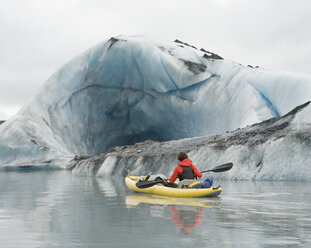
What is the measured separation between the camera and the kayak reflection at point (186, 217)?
4695mm

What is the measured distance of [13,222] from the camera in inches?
209

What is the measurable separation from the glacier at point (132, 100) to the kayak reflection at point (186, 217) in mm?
17936

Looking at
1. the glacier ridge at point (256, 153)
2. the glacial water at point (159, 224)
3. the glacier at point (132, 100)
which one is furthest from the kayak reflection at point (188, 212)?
the glacier at point (132, 100)

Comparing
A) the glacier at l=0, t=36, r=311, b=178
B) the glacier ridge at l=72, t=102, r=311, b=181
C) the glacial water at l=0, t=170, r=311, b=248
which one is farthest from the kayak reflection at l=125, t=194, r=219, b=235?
the glacier at l=0, t=36, r=311, b=178

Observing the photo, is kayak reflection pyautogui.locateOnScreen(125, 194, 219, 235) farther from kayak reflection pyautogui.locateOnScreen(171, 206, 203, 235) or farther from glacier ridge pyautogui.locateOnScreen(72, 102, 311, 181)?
glacier ridge pyautogui.locateOnScreen(72, 102, 311, 181)

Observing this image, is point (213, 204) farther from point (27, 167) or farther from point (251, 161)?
point (27, 167)

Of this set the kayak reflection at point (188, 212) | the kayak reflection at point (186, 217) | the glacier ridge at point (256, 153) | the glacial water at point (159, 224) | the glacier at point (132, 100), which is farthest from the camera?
the glacier at point (132, 100)

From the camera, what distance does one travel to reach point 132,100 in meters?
30.1

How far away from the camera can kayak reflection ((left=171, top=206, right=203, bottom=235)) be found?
4695 millimetres

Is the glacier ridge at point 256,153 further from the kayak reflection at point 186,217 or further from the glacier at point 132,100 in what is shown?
the glacier at point 132,100

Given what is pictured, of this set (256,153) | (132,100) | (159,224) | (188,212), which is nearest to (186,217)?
(188,212)

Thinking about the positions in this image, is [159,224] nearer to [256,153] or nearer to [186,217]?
[186,217]

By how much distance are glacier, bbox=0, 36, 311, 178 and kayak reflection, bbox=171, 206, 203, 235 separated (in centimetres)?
1794

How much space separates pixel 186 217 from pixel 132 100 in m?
24.8
